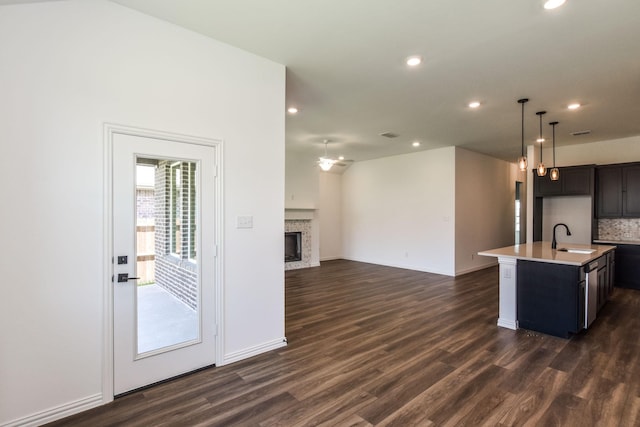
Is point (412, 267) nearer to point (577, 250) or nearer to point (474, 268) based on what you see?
point (474, 268)

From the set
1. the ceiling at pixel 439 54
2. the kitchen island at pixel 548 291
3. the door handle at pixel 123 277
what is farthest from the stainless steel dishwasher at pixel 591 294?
the door handle at pixel 123 277

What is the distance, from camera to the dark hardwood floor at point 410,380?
224 cm

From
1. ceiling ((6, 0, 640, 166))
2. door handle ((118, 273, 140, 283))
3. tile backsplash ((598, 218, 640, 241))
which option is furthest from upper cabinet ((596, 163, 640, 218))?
door handle ((118, 273, 140, 283))

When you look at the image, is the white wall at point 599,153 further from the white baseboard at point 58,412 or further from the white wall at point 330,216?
the white baseboard at point 58,412

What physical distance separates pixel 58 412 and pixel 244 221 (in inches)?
74.7

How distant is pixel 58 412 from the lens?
7.23 feet

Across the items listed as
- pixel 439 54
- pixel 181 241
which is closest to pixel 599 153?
pixel 439 54

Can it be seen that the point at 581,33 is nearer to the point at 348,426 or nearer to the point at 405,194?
the point at 348,426

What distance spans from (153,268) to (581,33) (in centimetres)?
409

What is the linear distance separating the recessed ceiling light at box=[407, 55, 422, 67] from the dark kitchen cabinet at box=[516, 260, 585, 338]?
2.69 m

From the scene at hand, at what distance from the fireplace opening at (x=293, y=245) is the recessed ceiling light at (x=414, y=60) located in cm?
545

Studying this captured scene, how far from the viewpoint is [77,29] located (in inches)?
89.7

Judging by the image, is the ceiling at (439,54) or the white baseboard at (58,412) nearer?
the white baseboard at (58,412)

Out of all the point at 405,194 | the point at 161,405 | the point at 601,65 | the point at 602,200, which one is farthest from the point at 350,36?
the point at 602,200
